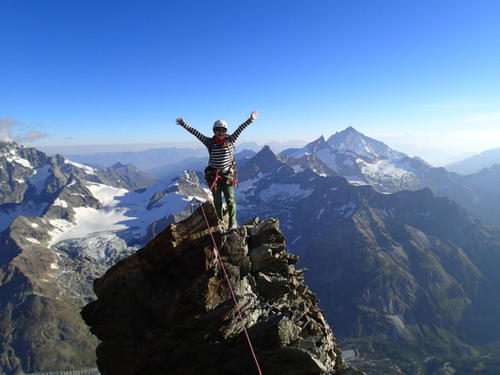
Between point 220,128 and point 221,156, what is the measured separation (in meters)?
1.73

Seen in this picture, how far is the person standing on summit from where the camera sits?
76.1ft

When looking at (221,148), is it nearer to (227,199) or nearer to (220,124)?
(220,124)

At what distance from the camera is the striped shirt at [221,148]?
23.3m

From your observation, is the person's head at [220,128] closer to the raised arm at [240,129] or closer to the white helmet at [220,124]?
the white helmet at [220,124]

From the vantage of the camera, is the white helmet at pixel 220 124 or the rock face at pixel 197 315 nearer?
the rock face at pixel 197 315

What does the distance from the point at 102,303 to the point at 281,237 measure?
Answer: 1193 cm

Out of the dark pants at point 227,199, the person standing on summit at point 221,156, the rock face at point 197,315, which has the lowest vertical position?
the rock face at point 197,315

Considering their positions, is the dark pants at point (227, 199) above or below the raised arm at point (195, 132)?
below

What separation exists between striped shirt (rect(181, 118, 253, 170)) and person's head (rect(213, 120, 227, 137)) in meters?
0.47

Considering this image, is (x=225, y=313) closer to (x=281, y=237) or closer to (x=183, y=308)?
(x=183, y=308)

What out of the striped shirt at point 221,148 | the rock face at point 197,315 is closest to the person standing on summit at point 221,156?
the striped shirt at point 221,148

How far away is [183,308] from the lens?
19.7m

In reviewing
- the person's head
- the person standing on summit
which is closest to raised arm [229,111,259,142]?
the person standing on summit

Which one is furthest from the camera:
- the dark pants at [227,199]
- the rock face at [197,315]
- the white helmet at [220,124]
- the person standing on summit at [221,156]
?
the dark pants at [227,199]
